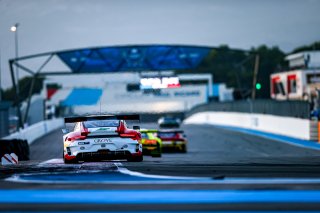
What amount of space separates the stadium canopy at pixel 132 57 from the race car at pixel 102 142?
3866 cm

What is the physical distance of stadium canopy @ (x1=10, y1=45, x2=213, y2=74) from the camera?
56.5 metres

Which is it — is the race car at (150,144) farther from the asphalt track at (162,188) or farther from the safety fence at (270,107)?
the safety fence at (270,107)

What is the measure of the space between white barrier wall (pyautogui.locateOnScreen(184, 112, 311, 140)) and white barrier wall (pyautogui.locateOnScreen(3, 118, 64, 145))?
15.5 m

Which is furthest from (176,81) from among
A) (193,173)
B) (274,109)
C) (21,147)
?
(193,173)

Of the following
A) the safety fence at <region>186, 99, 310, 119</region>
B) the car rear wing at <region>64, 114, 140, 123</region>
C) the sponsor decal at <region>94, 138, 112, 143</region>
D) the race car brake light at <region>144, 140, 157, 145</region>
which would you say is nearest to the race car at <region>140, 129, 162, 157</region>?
the race car brake light at <region>144, 140, 157, 145</region>

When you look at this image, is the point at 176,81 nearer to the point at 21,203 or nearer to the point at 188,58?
the point at 188,58

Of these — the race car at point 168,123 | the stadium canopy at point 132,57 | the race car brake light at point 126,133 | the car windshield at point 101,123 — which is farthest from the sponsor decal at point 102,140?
the race car at point 168,123

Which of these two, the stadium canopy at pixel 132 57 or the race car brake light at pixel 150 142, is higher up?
the stadium canopy at pixel 132 57

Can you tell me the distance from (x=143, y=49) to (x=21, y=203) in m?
47.1

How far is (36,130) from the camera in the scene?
169 ft

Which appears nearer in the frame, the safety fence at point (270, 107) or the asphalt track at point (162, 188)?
the asphalt track at point (162, 188)

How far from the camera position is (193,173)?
46.2 ft

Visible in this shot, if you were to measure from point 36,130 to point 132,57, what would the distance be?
9.91 metres

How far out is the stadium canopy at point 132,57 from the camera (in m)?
56.5
